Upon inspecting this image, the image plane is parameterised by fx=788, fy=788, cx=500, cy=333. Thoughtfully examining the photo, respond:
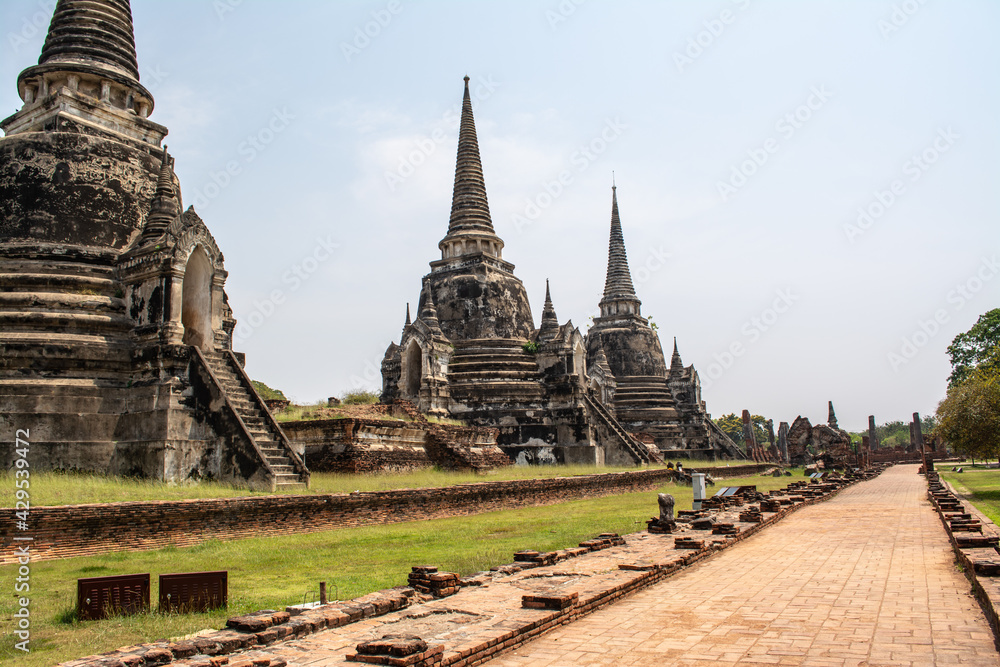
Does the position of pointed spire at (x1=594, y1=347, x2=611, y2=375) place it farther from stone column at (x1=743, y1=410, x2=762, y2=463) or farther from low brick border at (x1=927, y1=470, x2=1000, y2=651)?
low brick border at (x1=927, y1=470, x2=1000, y2=651)

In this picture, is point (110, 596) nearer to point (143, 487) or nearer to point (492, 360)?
point (143, 487)

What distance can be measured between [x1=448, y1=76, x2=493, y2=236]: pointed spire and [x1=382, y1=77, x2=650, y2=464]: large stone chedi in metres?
0.06

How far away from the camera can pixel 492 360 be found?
1209 inches

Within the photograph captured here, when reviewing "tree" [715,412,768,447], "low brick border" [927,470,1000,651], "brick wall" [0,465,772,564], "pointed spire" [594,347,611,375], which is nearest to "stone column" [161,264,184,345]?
"brick wall" [0,465,772,564]

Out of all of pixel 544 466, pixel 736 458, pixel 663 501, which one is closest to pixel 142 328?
pixel 663 501

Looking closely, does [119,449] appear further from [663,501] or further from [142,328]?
[663,501]

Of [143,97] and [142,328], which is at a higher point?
[143,97]

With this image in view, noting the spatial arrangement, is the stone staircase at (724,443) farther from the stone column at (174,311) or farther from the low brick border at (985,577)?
the low brick border at (985,577)

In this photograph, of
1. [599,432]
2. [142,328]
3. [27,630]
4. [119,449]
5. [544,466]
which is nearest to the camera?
[27,630]

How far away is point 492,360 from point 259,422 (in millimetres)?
14629

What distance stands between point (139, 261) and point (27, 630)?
12499 mm

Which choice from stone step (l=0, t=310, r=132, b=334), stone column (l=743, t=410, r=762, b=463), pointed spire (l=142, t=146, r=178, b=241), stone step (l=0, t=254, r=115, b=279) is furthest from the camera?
stone column (l=743, t=410, r=762, b=463)

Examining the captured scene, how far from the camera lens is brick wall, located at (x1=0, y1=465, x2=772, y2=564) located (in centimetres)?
1042

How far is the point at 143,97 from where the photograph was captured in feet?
68.1
